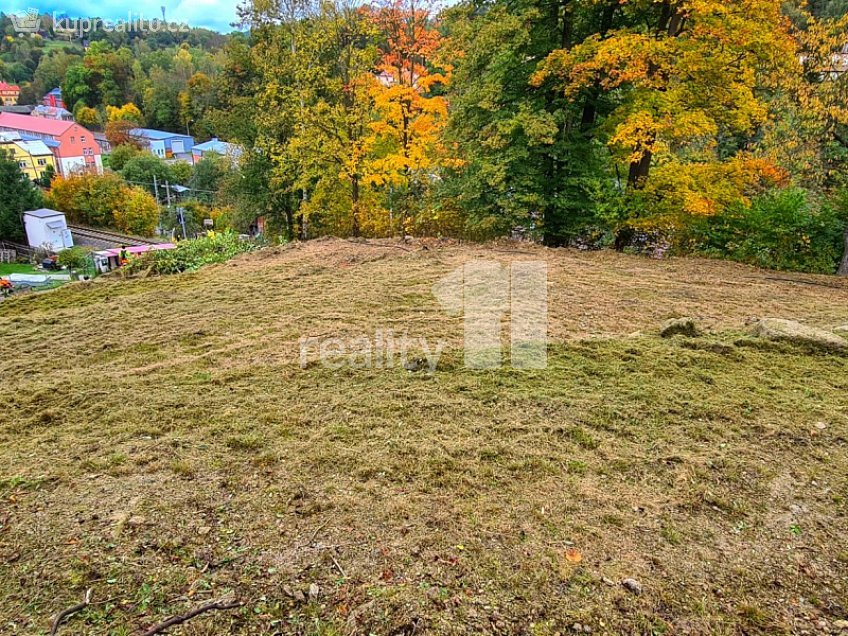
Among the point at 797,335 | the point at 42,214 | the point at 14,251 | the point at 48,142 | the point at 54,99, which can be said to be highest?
the point at 54,99

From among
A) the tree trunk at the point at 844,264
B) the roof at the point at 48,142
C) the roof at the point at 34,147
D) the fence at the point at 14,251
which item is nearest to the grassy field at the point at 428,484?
the tree trunk at the point at 844,264

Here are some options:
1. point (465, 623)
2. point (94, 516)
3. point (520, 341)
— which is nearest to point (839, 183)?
point (520, 341)

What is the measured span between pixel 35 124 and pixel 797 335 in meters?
64.7

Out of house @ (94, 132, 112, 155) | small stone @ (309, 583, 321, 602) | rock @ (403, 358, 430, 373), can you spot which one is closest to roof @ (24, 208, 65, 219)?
house @ (94, 132, 112, 155)

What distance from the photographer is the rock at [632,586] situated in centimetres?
182

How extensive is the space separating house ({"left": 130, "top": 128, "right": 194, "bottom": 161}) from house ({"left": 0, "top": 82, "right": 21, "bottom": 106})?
87.0 feet

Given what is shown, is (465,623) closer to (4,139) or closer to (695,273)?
(695,273)

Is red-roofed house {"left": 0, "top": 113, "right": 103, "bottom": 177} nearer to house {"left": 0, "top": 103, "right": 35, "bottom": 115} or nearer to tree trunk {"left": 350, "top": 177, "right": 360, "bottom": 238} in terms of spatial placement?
house {"left": 0, "top": 103, "right": 35, "bottom": 115}

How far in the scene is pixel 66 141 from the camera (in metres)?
45.1

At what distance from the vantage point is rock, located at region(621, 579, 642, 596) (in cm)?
182

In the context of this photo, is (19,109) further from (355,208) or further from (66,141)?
(355,208)

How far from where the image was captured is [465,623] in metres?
1.69

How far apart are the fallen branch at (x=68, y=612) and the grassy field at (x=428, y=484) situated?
22 mm

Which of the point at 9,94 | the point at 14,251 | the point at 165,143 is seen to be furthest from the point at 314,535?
the point at 9,94
